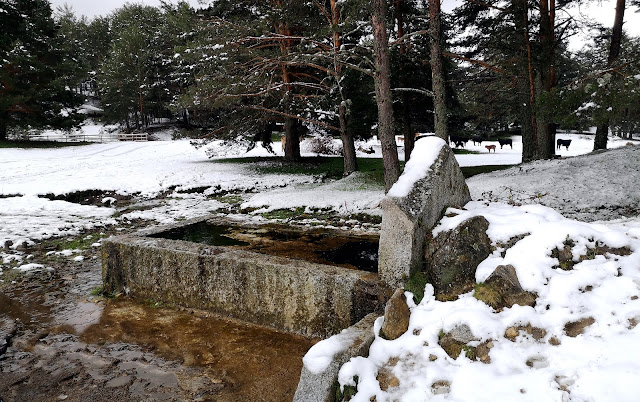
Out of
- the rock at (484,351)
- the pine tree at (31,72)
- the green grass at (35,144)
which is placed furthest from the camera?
the green grass at (35,144)

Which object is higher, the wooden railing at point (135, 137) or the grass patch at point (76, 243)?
the wooden railing at point (135, 137)

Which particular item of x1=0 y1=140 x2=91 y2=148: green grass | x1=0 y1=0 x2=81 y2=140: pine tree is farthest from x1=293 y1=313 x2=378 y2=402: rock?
x1=0 y1=140 x2=91 y2=148: green grass

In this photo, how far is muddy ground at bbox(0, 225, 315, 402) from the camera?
370cm

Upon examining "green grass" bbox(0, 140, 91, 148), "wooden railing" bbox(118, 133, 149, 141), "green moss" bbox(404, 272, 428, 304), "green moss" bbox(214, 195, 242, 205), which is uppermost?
"wooden railing" bbox(118, 133, 149, 141)

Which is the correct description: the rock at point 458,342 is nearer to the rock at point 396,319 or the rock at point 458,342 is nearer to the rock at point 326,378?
the rock at point 396,319

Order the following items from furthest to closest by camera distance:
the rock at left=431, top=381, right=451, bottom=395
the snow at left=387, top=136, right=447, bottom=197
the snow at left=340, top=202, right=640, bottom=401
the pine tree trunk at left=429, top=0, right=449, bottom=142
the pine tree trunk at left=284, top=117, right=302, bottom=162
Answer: the pine tree trunk at left=284, top=117, right=302, bottom=162 < the pine tree trunk at left=429, top=0, right=449, bottom=142 < the snow at left=387, top=136, right=447, bottom=197 < the rock at left=431, top=381, right=451, bottom=395 < the snow at left=340, top=202, right=640, bottom=401

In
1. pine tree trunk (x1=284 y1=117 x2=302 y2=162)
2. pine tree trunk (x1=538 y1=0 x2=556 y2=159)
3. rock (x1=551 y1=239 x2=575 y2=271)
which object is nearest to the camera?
rock (x1=551 y1=239 x2=575 y2=271)

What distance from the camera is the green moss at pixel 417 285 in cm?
348

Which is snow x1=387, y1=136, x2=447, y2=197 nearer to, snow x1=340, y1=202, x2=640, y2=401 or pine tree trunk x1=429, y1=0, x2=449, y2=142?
snow x1=340, y1=202, x2=640, y2=401

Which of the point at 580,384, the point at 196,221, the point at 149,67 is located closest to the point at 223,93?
the point at 196,221

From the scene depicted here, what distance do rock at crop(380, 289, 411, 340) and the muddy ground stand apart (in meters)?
1.16

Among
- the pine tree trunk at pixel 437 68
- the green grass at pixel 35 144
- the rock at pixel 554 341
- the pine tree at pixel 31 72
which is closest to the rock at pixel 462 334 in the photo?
the rock at pixel 554 341

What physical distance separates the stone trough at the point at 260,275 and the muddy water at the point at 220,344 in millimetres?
222

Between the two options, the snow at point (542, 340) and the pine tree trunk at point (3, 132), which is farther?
the pine tree trunk at point (3, 132)
